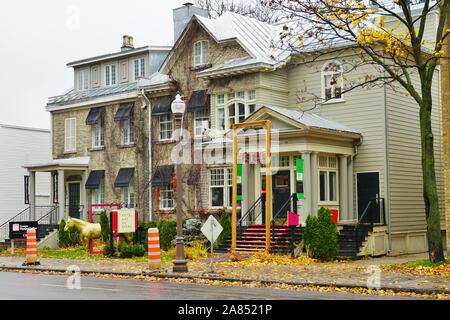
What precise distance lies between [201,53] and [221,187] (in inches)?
252

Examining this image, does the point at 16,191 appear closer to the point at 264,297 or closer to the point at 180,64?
the point at 180,64

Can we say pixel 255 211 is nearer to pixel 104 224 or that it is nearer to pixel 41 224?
pixel 104 224

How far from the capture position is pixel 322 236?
78.0 ft

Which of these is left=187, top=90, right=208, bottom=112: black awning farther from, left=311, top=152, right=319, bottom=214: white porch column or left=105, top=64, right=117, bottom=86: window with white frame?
left=105, top=64, right=117, bottom=86: window with white frame

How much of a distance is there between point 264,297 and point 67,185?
26184 mm

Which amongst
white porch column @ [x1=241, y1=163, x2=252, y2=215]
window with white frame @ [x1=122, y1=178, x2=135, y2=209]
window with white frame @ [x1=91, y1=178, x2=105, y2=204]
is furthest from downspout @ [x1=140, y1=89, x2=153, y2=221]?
white porch column @ [x1=241, y1=163, x2=252, y2=215]

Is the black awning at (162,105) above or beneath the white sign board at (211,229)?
above

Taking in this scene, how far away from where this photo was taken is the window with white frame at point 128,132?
36219 millimetres

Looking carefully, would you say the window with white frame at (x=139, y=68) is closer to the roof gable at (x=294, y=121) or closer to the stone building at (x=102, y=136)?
the stone building at (x=102, y=136)

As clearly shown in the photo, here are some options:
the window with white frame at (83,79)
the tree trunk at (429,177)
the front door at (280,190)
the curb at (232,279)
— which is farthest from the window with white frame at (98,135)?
the tree trunk at (429,177)

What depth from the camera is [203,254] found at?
25922mm

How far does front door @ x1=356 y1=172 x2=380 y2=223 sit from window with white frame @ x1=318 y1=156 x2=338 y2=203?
962 millimetres

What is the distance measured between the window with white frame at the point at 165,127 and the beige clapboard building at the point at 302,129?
2.01ft

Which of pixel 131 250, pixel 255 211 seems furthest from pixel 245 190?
pixel 131 250
